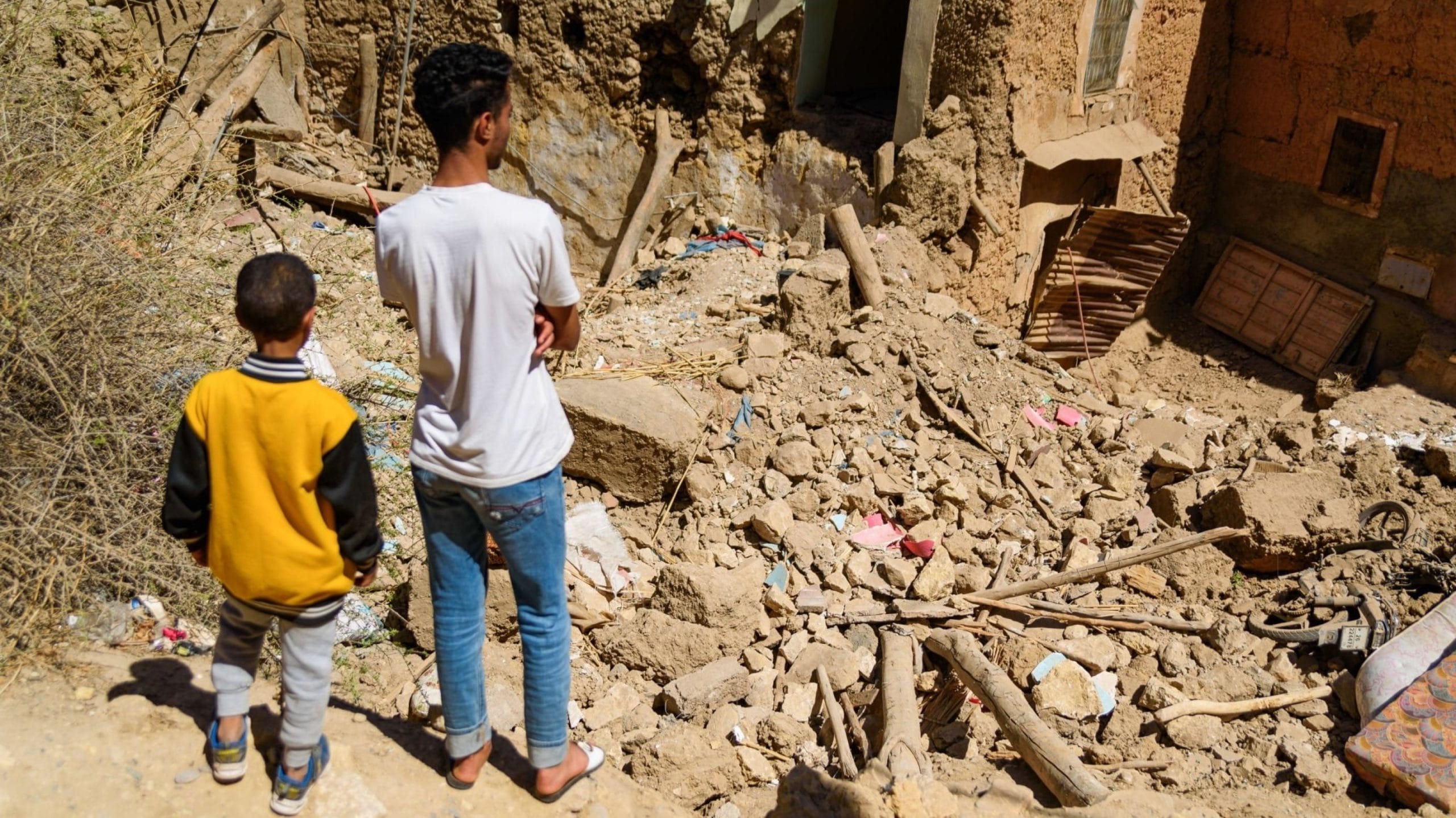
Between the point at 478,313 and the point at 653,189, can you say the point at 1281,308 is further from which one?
the point at 478,313

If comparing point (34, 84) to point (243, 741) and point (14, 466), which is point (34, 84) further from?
point (243, 741)

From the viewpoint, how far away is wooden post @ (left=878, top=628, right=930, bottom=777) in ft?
12.1

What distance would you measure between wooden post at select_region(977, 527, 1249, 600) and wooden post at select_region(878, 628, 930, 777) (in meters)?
0.69

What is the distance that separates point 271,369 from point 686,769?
88.0 inches

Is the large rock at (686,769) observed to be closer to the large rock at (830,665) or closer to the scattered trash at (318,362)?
the large rock at (830,665)

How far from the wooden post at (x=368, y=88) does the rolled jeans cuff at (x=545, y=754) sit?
8333 mm

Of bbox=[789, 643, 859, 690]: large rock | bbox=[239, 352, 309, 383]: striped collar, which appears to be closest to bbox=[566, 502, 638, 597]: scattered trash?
bbox=[789, 643, 859, 690]: large rock

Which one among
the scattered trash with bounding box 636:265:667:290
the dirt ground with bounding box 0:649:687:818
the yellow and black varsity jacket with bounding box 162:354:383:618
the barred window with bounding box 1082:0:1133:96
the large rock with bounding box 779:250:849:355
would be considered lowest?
the dirt ground with bounding box 0:649:687:818

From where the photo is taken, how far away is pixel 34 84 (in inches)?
206

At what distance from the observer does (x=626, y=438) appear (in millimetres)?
5406

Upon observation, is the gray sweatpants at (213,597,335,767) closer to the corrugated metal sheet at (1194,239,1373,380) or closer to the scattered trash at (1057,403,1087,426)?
the scattered trash at (1057,403,1087,426)

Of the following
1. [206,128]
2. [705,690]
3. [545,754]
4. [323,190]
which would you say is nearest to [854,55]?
[323,190]

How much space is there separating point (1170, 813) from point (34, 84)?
19.3 feet

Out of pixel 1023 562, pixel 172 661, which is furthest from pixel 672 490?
pixel 172 661
